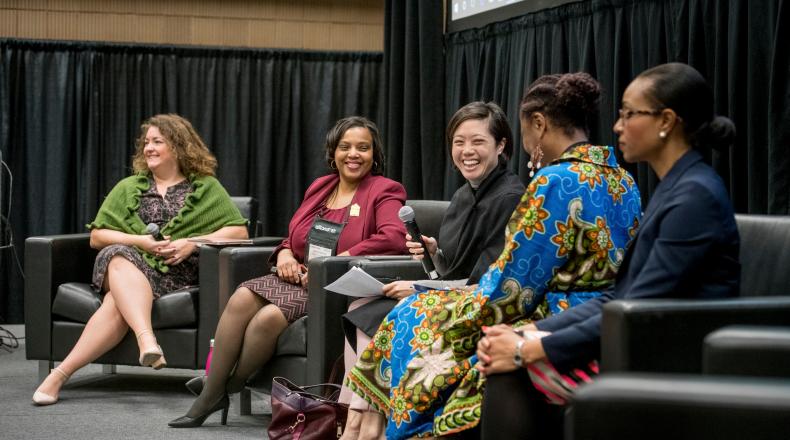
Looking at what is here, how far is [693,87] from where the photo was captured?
83.7 inches

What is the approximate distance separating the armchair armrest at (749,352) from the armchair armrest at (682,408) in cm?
36

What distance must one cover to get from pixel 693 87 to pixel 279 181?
4.60 m

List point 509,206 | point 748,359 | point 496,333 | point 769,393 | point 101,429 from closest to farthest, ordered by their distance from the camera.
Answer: point 769,393
point 748,359
point 496,333
point 509,206
point 101,429

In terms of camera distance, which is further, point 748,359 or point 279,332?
point 279,332

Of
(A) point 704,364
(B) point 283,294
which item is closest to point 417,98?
(B) point 283,294

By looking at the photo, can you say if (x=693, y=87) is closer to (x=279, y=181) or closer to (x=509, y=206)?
(x=509, y=206)

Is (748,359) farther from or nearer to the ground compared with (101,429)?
farther from the ground

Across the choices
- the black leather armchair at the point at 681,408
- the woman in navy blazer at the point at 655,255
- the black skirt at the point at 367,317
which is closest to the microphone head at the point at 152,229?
the black skirt at the point at 367,317

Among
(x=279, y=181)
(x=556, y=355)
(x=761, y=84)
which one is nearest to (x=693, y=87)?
(x=556, y=355)

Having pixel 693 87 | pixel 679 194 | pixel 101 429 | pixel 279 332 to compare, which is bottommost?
pixel 101 429

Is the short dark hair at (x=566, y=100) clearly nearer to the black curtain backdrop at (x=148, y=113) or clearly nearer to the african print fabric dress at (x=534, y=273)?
the african print fabric dress at (x=534, y=273)

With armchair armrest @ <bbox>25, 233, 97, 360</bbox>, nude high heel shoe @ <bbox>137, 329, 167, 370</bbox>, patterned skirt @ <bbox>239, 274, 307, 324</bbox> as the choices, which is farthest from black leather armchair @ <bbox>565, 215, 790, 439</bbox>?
armchair armrest @ <bbox>25, 233, 97, 360</bbox>

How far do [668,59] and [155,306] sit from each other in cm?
236

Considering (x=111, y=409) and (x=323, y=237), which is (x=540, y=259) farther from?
(x=111, y=409)
